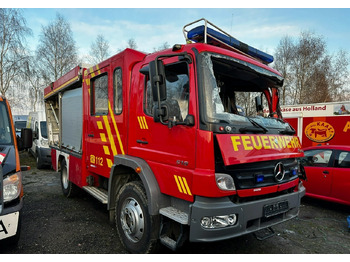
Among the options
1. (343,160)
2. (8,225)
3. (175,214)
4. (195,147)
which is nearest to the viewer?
(195,147)

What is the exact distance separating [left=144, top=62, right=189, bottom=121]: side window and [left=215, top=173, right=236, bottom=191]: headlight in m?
0.73

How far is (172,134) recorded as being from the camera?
2762 millimetres

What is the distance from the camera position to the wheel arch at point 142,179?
110 inches

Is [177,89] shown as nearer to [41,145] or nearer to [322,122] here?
[41,145]

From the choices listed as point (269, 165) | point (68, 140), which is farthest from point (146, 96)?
point (68, 140)

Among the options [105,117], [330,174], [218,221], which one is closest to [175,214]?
[218,221]

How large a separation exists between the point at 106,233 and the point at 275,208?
263 cm

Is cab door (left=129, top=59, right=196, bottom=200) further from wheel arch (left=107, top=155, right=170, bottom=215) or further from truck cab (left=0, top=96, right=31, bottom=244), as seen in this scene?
truck cab (left=0, top=96, right=31, bottom=244)

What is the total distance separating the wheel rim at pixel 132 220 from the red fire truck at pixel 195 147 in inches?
0.5

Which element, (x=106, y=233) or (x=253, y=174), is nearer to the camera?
(x=253, y=174)

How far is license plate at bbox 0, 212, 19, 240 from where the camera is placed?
9.29ft

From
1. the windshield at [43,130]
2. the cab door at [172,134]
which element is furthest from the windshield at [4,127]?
the windshield at [43,130]

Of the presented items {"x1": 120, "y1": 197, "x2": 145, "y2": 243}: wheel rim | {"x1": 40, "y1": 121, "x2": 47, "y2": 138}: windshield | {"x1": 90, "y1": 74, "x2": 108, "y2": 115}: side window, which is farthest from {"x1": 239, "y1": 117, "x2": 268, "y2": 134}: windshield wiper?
{"x1": 40, "y1": 121, "x2": 47, "y2": 138}: windshield

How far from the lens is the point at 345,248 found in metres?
3.54
